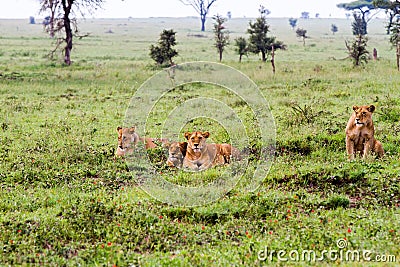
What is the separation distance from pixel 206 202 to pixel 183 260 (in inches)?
85.5

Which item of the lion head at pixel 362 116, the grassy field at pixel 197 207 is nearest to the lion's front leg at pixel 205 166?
the grassy field at pixel 197 207

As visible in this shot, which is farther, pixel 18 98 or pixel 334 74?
pixel 334 74

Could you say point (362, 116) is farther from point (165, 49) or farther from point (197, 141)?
point (165, 49)

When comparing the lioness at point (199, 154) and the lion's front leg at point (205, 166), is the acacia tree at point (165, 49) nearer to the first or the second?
the lioness at point (199, 154)

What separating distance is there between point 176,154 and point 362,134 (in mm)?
3755

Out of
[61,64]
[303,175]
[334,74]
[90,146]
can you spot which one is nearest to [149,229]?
[303,175]

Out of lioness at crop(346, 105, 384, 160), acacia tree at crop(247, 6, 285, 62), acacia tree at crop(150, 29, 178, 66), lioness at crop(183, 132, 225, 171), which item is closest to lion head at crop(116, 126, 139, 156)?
lioness at crop(183, 132, 225, 171)

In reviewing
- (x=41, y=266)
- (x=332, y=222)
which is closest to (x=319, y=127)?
(x=332, y=222)

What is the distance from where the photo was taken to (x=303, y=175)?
32.1ft

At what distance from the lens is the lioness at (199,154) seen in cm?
1068

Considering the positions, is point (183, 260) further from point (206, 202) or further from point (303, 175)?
point (303, 175)

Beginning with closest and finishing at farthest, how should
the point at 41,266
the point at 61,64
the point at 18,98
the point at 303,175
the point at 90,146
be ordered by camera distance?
the point at 41,266 → the point at 303,175 → the point at 90,146 → the point at 18,98 → the point at 61,64

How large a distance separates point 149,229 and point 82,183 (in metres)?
2.73

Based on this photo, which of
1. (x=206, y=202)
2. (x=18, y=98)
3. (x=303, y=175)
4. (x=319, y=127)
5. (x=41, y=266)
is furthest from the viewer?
(x=18, y=98)
